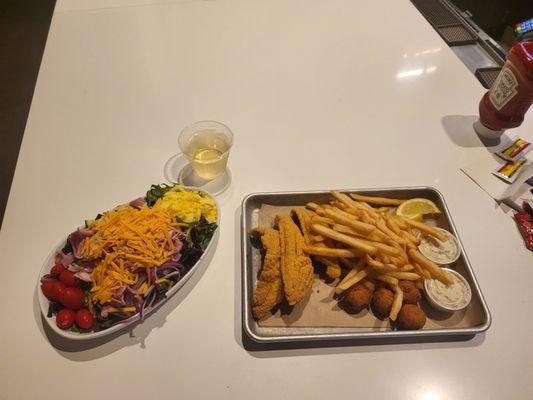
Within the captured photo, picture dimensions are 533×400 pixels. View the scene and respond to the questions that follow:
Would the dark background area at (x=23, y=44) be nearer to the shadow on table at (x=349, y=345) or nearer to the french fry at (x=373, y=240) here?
the shadow on table at (x=349, y=345)

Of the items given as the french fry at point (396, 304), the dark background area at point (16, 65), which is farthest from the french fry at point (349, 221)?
the dark background area at point (16, 65)

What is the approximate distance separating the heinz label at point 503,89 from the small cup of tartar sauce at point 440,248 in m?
0.77

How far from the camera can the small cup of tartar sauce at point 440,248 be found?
1.30m

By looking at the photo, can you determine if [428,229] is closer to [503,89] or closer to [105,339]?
[503,89]

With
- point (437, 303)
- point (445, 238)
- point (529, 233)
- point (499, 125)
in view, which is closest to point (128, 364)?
point (437, 303)

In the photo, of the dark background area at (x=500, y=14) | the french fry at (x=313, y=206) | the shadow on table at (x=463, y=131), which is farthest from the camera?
the dark background area at (x=500, y=14)

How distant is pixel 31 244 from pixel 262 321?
3.30 ft

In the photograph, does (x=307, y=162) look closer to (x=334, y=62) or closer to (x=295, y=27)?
(x=334, y=62)

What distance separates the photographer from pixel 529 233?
1.44 meters

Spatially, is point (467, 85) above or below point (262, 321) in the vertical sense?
above

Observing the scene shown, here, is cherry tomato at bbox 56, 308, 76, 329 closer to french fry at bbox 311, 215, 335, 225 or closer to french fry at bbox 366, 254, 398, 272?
french fry at bbox 311, 215, 335, 225

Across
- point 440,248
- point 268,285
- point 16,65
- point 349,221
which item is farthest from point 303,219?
point 16,65

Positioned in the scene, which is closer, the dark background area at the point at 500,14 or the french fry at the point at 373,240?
the french fry at the point at 373,240

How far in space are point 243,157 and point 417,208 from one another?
2.77ft
